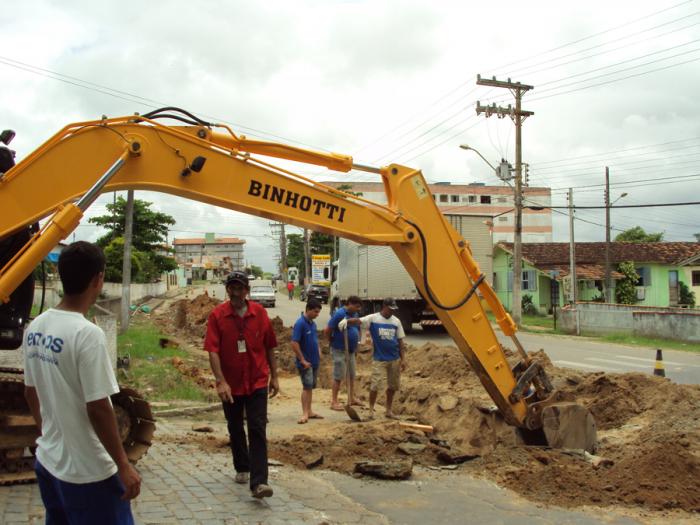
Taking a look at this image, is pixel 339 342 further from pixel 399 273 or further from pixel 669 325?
pixel 669 325

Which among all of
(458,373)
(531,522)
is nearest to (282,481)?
(531,522)

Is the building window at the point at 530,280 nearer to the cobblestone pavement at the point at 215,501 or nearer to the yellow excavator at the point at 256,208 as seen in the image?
the yellow excavator at the point at 256,208

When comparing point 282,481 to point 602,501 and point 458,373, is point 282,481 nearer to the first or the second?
point 602,501

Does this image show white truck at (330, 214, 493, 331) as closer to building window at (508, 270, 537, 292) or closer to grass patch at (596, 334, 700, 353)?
grass patch at (596, 334, 700, 353)

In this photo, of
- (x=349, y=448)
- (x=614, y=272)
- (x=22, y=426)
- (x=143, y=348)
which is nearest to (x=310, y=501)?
(x=349, y=448)

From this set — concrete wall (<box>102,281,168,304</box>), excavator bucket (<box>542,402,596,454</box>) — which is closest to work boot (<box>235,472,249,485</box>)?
excavator bucket (<box>542,402,596,454</box>)

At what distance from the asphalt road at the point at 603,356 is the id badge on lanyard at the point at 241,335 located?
10884 millimetres

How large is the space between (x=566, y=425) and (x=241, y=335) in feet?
12.4

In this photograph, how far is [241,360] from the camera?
18.7 feet

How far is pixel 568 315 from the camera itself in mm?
26641

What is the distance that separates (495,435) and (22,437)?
221 inches

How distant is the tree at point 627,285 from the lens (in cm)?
3900

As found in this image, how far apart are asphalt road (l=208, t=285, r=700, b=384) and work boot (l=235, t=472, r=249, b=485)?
10.7 meters

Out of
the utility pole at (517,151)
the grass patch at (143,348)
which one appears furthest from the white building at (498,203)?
the grass patch at (143,348)
